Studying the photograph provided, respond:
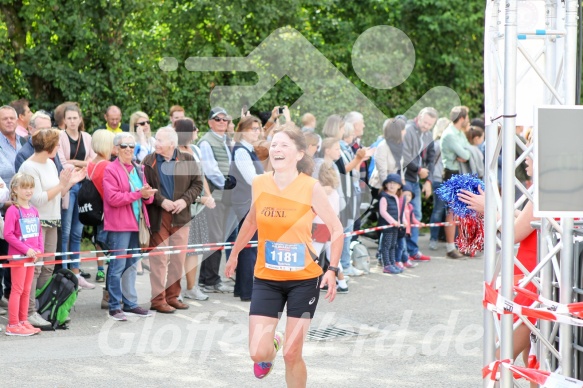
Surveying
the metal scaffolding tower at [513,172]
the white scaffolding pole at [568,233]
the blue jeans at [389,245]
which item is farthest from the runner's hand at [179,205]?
the white scaffolding pole at [568,233]

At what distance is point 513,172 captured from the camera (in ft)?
17.9

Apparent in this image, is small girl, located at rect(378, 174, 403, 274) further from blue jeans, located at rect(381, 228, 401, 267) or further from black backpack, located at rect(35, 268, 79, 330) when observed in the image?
black backpack, located at rect(35, 268, 79, 330)

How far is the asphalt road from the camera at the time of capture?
7.29 metres

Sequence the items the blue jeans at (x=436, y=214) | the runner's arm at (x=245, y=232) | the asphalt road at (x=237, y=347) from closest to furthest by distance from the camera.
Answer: the runner's arm at (x=245, y=232), the asphalt road at (x=237, y=347), the blue jeans at (x=436, y=214)

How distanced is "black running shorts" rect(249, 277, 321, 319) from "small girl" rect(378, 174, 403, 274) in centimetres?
599

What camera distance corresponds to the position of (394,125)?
12758 mm

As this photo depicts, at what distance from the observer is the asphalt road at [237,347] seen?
23.9ft

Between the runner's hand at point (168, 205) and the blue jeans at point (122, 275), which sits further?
the runner's hand at point (168, 205)

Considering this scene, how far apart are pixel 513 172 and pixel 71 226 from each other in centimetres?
642

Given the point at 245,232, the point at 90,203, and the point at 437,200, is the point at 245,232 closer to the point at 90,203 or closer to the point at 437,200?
the point at 90,203

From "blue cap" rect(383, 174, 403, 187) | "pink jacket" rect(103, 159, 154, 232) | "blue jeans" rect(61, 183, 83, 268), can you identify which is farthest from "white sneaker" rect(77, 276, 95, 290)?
"blue cap" rect(383, 174, 403, 187)

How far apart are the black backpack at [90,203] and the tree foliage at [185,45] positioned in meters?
→ 5.55

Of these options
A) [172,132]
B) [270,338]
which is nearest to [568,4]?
[270,338]

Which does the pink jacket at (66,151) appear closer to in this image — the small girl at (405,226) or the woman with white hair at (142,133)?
the woman with white hair at (142,133)
